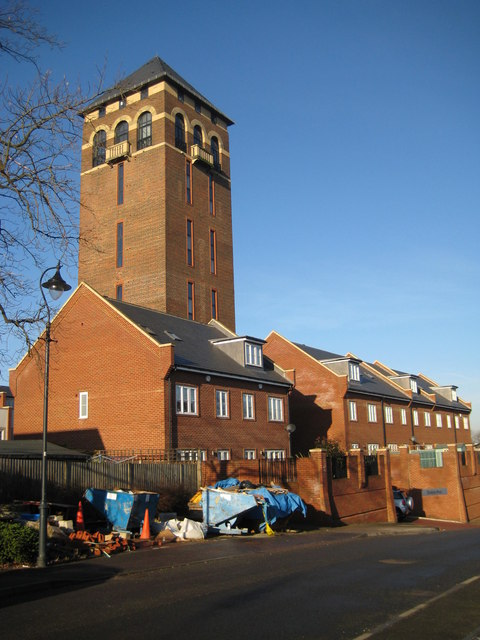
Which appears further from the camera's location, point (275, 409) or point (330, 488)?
point (275, 409)

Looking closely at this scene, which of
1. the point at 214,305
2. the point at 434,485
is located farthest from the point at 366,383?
the point at 214,305

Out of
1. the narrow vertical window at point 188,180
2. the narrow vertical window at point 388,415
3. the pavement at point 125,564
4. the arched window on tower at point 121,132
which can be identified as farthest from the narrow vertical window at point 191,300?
the pavement at point 125,564

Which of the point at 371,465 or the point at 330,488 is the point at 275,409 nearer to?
the point at 371,465

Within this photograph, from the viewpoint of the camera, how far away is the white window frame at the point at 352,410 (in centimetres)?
4406

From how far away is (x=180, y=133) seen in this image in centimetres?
5056

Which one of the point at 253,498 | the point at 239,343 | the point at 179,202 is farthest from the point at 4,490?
the point at 179,202

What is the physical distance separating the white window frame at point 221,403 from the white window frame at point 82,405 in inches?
266

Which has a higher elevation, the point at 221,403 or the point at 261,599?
the point at 221,403

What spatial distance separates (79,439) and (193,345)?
7.87 meters

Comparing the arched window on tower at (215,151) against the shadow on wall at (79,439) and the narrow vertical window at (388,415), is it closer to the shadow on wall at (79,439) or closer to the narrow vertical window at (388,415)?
the narrow vertical window at (388,415)

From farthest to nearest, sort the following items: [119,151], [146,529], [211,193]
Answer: [211,193] < [119,151] < [146,529]

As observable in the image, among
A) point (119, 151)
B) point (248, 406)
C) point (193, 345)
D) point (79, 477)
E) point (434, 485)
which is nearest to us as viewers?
point (79, 477)

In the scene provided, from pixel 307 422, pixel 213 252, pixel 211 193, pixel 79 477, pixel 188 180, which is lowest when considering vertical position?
pixel 79 477

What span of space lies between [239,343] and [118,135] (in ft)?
81.0
